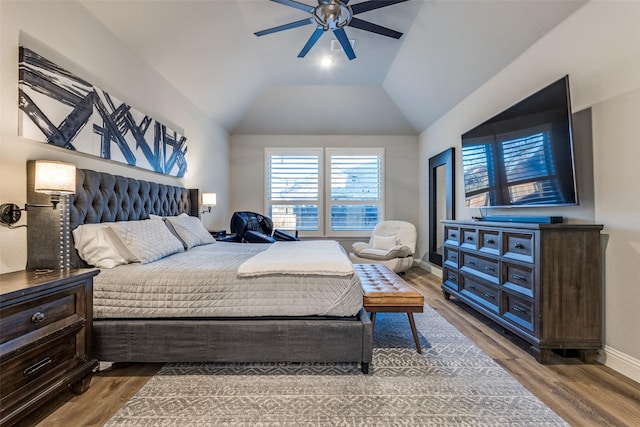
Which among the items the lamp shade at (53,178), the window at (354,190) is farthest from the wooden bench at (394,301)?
the window at (354,190)

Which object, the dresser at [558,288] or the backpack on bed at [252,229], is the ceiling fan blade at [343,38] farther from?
the backpack on bed at [252,229]

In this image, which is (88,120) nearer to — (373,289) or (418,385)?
(373,289)

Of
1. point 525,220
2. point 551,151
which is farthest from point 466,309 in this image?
point 551,151

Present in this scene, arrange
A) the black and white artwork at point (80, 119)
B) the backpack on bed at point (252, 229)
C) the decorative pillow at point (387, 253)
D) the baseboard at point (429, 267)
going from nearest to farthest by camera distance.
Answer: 1. the black and white artwork at point (80, 119)
2. the backpack on bed at point (252, 229)
3. the decorative pillow at point (387, 253)
4. the baseboard at point (429, 267)

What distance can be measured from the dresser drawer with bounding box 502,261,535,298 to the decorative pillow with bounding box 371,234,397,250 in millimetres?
2536

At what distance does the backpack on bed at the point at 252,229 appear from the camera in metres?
4.11

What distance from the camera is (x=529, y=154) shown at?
2.44m

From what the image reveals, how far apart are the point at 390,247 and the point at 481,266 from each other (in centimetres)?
217

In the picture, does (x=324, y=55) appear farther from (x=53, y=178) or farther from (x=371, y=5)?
(x=53, y=178)

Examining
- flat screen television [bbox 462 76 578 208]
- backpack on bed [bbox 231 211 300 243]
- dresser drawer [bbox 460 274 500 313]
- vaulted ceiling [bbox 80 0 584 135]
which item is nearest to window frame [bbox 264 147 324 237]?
vaulted ceiling [bbox 80 0 584 135]

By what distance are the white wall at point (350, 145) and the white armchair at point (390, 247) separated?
0.69 m

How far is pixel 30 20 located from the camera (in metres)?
1.83

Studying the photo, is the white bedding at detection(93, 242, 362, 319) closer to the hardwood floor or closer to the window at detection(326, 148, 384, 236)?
the hardwood floor

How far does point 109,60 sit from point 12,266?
1833mm
